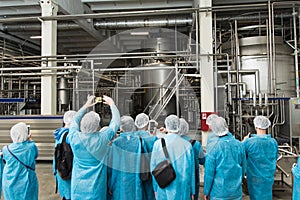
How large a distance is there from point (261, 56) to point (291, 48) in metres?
0.78

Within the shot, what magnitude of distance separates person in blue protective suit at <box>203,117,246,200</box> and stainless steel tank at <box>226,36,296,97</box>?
3385 millimetres

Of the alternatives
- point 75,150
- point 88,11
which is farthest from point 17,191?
Result: point 88,11

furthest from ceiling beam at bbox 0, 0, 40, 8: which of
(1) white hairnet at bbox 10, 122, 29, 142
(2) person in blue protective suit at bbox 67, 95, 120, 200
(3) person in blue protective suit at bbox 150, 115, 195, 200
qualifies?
(3) person in blue protective suit at bbox 150, 115, 195, 200

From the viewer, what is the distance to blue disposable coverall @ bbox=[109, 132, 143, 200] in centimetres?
186

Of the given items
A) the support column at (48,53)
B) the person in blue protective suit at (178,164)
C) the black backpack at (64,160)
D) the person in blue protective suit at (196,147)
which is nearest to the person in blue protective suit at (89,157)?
the black backpack at (64,160)

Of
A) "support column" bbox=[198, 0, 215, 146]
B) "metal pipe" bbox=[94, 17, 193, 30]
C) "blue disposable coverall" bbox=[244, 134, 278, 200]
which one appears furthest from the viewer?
"metal pipe" bbox=[94, 17, 193, 30]

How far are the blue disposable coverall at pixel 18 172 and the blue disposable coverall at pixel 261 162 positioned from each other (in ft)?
6.08

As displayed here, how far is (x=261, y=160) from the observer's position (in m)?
2.09

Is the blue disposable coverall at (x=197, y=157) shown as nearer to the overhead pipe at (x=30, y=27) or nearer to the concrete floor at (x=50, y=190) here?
the concrete floor at (x=50, y=190)

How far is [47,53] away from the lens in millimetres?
4566

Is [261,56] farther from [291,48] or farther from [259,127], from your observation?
[259,127]

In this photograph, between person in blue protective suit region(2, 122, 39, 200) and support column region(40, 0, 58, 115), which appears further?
support column region(40, 0, 58, 115)

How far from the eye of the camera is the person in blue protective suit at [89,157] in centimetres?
170

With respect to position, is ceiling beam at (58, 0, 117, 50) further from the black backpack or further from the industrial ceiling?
the black backpack
